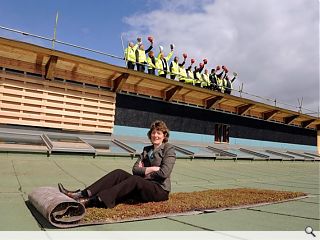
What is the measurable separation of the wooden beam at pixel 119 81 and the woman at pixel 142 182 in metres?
8.06

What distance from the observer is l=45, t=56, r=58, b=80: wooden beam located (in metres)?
10.7

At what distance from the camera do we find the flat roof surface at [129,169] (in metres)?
3.29

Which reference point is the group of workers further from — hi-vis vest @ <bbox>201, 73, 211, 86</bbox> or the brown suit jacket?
the brown suit jacket

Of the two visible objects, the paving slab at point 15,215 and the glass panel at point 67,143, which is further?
the glass panel at point 67,143

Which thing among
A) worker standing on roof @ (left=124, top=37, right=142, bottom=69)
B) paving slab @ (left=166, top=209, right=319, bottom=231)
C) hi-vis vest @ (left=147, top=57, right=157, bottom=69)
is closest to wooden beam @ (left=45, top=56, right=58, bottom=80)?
worker standing on roof @ (left=124, top=37, right=142, bottom=69)

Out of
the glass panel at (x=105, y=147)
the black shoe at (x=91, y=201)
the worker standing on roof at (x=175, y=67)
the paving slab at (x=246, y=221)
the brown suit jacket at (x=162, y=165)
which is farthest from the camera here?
the worker standing on roof at (x=175, y=67)

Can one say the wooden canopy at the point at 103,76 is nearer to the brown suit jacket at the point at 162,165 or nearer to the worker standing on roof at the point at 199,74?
the worker standing on roof at the point at 199,74

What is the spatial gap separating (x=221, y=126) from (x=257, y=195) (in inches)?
487

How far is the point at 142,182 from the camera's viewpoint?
13.5 feet

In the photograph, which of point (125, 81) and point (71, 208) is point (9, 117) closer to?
point (125, 81)

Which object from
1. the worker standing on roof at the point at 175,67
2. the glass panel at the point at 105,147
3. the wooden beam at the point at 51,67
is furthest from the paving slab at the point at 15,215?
the worker standing on roof at the point at 175,67

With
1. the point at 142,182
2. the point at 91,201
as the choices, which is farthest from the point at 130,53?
the point at 91,201

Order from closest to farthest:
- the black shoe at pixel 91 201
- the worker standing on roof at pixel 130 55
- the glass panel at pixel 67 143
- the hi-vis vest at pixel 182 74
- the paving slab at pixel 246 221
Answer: the paving slab at pixel 246 221
the black shoe at pixel 91 201
the glass panel at pixel 67 143
the worker standing on roof at pixel 130 55
the hi-vis vest at pixel 182 74
